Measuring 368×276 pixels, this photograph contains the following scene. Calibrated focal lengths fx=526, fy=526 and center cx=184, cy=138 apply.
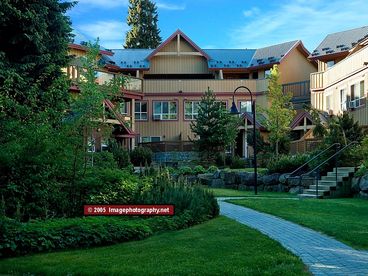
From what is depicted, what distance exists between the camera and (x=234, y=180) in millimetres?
27156

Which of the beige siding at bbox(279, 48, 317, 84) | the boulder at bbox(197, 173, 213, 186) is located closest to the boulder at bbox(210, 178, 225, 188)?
the boulder at bbox(197, 173, 213, 186)

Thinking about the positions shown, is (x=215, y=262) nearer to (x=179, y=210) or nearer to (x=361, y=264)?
(x=361, y=264)

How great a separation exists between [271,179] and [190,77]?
2657 centimetres

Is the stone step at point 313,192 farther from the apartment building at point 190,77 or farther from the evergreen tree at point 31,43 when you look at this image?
the apartment building at point 190,77

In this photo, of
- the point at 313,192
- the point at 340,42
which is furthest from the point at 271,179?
the point at 340,42

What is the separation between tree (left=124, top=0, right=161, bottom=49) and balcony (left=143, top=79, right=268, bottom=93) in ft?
79.9

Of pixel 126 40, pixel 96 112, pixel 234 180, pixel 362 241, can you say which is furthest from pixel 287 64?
pixel 362 241

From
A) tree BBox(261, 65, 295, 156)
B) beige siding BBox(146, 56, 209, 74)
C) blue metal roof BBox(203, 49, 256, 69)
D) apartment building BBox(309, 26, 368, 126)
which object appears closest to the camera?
apartment building BBox(309, 26, 368, 126)

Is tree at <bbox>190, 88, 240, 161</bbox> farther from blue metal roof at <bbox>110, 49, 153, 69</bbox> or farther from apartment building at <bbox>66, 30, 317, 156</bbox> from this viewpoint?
blue metal roof at <bbox>110, 49, 153, 69</bbox>

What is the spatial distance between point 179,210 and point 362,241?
4500 millimetres

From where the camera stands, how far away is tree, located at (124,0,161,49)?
70438mm

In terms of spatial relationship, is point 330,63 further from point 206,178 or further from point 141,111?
point 206,178

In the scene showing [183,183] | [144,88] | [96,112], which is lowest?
[183,183]

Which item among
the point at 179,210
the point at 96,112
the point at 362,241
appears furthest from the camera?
the point at 96,112
